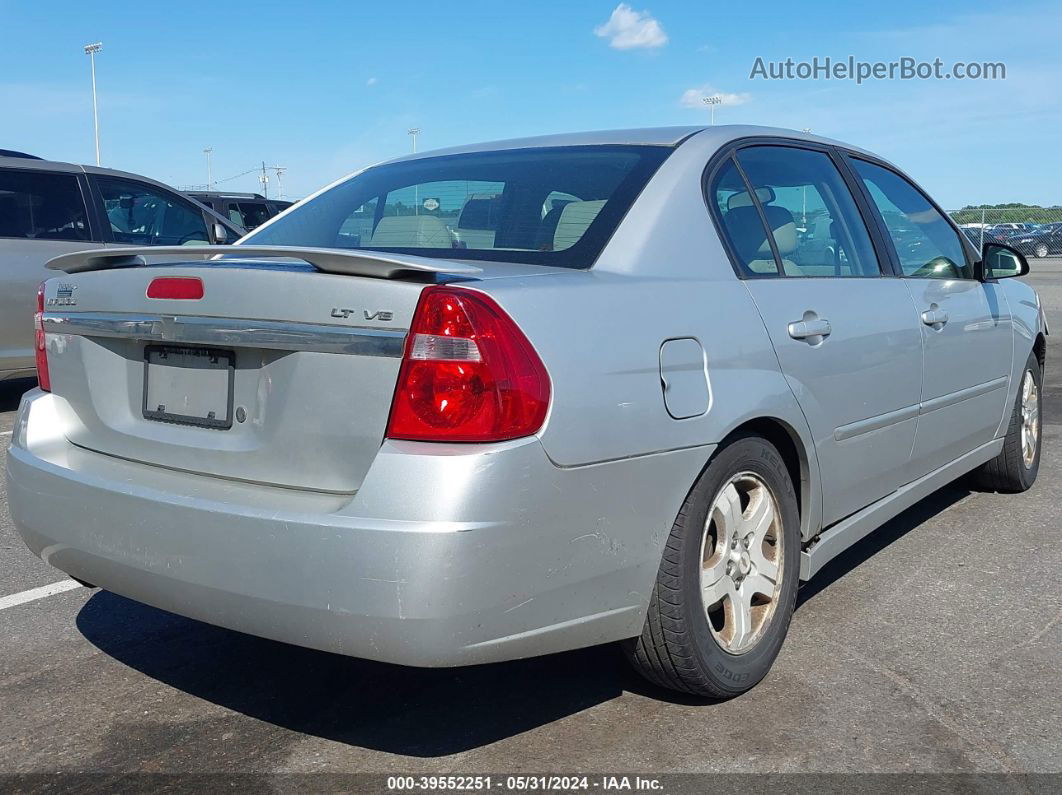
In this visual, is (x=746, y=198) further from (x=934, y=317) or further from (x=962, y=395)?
A: (x=962, y=395)

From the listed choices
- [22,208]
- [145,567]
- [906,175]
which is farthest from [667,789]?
[22,208]

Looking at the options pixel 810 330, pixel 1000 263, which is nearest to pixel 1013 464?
pixel 1000 263

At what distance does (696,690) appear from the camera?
116 inches

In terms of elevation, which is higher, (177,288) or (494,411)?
(177,288)

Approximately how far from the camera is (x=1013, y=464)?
530 cm

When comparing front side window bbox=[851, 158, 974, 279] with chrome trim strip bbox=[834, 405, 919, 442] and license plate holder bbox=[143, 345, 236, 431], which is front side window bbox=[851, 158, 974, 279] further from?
license plate holder bbox=[143, 345, 236, 431]

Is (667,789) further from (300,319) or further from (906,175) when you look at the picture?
(906,175)

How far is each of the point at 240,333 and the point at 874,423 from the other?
2.09m

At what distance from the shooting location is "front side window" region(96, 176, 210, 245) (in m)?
8.63

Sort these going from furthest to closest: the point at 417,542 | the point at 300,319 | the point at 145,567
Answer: the point at 145,567
the point at 300,319
the point at 417,542

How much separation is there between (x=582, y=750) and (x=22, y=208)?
22.9 ft

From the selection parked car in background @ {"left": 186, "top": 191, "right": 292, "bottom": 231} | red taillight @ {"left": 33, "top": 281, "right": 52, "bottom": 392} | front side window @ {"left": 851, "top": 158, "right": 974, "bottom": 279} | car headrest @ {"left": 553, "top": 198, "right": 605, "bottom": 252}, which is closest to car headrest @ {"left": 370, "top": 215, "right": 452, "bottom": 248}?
car headrest @ {"left": 553, "top": 198, "right": 605, "bottom": 252}

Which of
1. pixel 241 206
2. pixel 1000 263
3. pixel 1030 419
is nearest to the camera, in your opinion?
pixel 1000 263

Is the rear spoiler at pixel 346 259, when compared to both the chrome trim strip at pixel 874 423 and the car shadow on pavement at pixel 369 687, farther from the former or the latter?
the chrome trim strip at pixel 874 423
